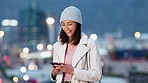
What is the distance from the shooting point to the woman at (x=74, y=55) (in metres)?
1.49

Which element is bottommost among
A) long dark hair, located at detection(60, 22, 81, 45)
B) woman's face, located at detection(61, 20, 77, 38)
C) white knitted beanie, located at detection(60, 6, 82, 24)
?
long dark hair, located at detection(60, 22, 81, 45)

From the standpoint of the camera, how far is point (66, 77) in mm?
1527

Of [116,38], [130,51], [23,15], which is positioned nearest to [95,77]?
[23,15]

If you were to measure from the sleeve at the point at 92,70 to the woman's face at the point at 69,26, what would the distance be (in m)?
0.08

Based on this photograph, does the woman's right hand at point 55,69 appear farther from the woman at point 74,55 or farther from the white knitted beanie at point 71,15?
the white knitted beanie at point 71,15

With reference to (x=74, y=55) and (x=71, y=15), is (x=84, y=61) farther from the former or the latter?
(x=71, y=15)

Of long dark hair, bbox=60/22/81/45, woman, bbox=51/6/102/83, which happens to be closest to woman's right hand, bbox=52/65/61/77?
woman, bbox=51/6/102/83

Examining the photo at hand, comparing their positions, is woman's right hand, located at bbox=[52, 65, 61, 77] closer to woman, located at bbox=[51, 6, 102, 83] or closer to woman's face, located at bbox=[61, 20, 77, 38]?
woman, located at bbox=[51, 6, 102, 83]

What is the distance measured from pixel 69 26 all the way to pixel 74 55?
10cm

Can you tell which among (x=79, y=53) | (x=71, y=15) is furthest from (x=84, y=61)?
(x=71, y=15)

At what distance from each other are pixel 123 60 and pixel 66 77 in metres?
33.8

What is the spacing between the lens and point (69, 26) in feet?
5.08

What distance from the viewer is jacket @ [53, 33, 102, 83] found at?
1.49 m

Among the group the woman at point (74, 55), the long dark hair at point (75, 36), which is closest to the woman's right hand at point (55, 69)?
the woman at point (74, 55)
